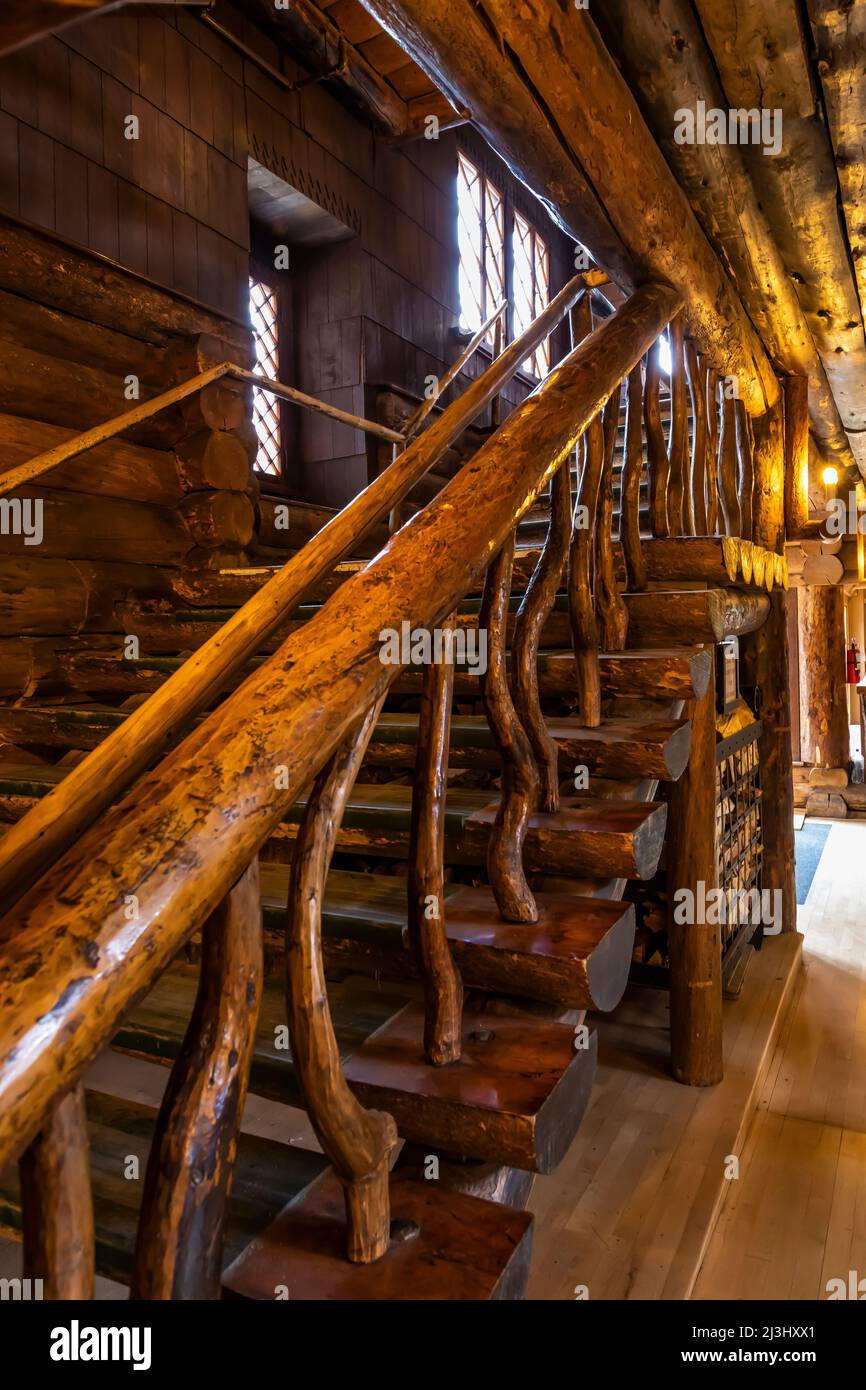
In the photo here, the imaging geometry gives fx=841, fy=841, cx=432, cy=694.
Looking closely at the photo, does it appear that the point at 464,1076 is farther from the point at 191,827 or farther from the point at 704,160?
the point at 704,160

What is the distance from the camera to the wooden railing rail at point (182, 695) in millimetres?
926

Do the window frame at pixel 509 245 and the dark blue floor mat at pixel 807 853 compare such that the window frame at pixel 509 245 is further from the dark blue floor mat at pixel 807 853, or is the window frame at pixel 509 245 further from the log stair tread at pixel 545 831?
the log stair tread at pixel 545 831

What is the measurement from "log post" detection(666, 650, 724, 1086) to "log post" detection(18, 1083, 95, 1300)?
2.22 meters

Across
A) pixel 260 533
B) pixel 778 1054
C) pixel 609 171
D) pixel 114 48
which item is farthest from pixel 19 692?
pixel 778 1054

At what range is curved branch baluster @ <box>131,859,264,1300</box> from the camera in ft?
2.57

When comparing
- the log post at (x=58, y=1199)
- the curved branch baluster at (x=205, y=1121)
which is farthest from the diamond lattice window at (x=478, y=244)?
the log post at (x=58, y=1199)

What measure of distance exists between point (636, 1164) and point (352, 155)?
5455 mm

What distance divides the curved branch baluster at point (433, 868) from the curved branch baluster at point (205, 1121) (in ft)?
1.45

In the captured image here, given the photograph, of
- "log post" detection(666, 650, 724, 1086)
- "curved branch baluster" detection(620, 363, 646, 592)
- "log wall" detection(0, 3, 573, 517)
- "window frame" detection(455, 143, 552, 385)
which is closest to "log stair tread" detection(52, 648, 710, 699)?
"curved branch baluster" detection(620, 363, 646, 592)

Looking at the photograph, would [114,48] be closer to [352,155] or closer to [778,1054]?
[352,155]

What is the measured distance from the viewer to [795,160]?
2402 millimetres

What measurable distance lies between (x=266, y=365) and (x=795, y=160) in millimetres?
3378

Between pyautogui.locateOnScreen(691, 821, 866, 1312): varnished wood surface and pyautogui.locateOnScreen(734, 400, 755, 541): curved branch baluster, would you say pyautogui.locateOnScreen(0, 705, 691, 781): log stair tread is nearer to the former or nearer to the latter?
pyautogui.locateOnScreen(691, 821, 866, 1312): varnished wood surface

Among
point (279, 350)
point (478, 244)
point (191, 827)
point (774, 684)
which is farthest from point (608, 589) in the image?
point (478, 244)
